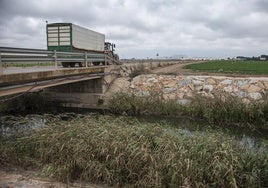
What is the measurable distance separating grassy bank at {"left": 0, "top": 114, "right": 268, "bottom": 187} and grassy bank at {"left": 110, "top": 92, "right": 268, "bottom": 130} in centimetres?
717

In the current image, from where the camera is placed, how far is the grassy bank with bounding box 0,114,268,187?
584cm

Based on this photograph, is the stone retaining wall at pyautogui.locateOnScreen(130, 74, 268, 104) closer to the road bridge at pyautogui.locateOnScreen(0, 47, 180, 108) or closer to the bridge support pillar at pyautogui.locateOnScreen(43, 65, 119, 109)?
the bridge support pillar at pyautogui.locateOnScreen(43, 65, 119, 109)

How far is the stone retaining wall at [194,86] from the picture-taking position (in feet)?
64.0

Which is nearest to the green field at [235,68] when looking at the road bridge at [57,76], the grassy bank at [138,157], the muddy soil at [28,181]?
the road bridge at [57,76]

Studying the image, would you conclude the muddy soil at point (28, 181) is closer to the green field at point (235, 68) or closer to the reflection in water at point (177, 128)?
the reflection in water at point (177, 128)

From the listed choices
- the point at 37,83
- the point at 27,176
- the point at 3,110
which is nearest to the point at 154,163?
the point at 27,176

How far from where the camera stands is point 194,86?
2130 cm

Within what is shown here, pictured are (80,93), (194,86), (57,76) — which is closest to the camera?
(57,76)

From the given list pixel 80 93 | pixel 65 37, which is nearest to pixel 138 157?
pixel 80 93

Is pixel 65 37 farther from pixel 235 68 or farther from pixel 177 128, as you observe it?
pixel 235 68

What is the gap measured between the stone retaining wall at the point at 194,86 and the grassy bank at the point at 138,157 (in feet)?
38.7

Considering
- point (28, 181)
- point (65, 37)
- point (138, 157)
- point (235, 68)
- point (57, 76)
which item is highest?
point (65, 37)

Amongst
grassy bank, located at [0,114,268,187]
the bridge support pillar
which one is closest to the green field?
the bridge support pillar

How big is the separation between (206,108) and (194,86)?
5.60 meters
